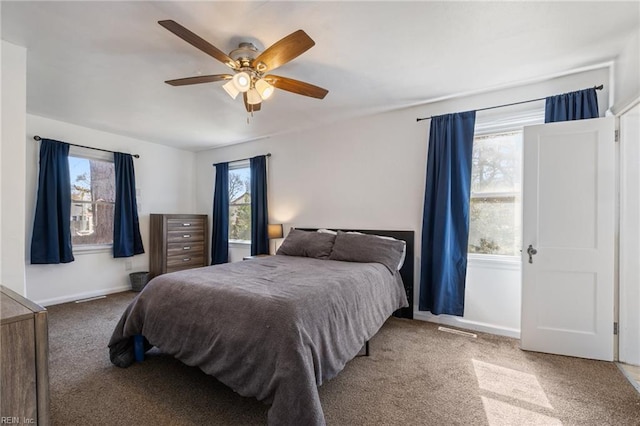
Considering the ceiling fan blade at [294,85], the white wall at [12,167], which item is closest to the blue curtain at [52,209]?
the white wall at [12,167]

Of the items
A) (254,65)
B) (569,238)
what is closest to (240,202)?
(254,65)

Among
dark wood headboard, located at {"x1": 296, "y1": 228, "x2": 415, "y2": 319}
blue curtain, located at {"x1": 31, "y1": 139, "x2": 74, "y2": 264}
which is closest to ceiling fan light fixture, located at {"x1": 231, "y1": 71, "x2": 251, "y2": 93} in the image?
dark wood headboard, located at {"x1": 296, "y1": 228, "x2": 415, "y2": 319}

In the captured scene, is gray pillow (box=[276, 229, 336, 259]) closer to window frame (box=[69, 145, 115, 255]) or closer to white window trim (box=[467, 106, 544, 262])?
white window trim (box=[467, 106, 544, 262])

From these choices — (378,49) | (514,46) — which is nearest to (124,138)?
(378,49)

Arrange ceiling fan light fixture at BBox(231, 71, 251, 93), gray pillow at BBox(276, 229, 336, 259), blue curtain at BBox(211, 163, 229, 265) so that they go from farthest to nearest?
blue curtain at BBox(211, 163, 229, 265)
gray pillow at BBox(276, 229, 336, 259)
ceiling fan light fixture at BBox(231, 71, 251, 93)

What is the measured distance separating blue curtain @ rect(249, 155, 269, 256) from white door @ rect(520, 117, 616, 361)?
133 inches

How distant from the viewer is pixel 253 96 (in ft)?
7.37

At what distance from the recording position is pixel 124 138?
453 centimetres

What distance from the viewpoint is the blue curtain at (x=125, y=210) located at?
4.36 meters

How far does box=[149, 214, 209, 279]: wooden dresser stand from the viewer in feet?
15.1

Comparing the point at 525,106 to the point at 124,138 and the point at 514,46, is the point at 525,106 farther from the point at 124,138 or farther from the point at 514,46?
the point at 124,138

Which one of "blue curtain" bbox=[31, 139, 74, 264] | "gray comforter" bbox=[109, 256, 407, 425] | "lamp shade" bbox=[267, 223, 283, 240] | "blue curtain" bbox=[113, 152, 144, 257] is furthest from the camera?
"blue curtain" bbox=[113, 152, 144, 257]

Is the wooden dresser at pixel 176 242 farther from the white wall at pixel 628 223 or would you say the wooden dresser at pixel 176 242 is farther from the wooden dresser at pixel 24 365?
the white wall at pixel 628 223

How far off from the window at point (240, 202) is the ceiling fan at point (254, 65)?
109 inches
